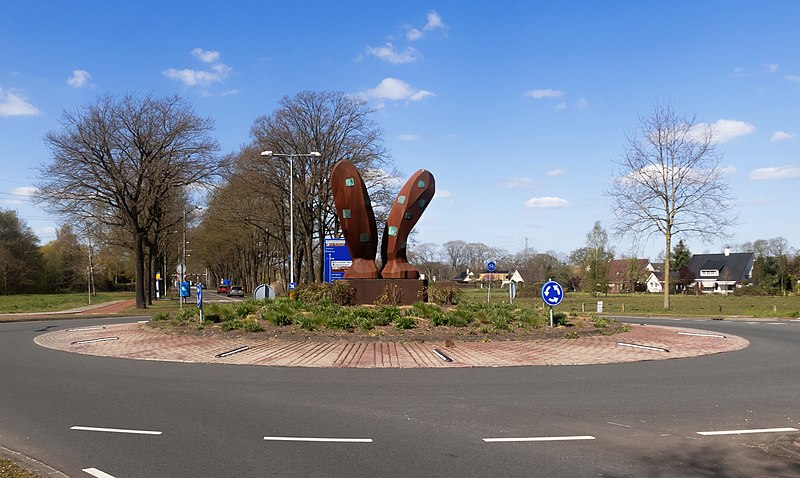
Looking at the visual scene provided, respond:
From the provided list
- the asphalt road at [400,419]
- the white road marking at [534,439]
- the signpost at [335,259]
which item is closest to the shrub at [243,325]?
the asphalt road at [400,419]

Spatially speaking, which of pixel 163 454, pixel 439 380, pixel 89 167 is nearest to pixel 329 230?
pixel 89 167

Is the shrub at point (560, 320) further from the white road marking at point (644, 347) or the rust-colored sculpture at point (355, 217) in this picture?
the rust-colored sculpture at point (355, 217)

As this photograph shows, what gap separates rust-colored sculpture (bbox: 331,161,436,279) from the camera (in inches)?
779

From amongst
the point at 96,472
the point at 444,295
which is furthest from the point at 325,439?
the point at 444,295

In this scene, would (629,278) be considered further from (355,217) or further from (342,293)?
(342,293)

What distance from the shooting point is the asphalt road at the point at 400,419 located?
220 inches

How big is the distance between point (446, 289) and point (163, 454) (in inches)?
587

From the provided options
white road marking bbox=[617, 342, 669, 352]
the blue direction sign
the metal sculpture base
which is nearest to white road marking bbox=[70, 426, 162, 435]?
white road marking bbox=[617, 342, 669, 352]

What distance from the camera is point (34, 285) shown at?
271 ft

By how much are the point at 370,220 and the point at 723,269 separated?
385ft

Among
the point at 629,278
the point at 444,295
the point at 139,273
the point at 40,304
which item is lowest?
the point at 629,278

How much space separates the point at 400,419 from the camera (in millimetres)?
7418

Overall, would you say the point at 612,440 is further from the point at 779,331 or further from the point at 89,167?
the point at 89,167

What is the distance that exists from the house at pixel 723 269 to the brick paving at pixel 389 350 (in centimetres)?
11005
